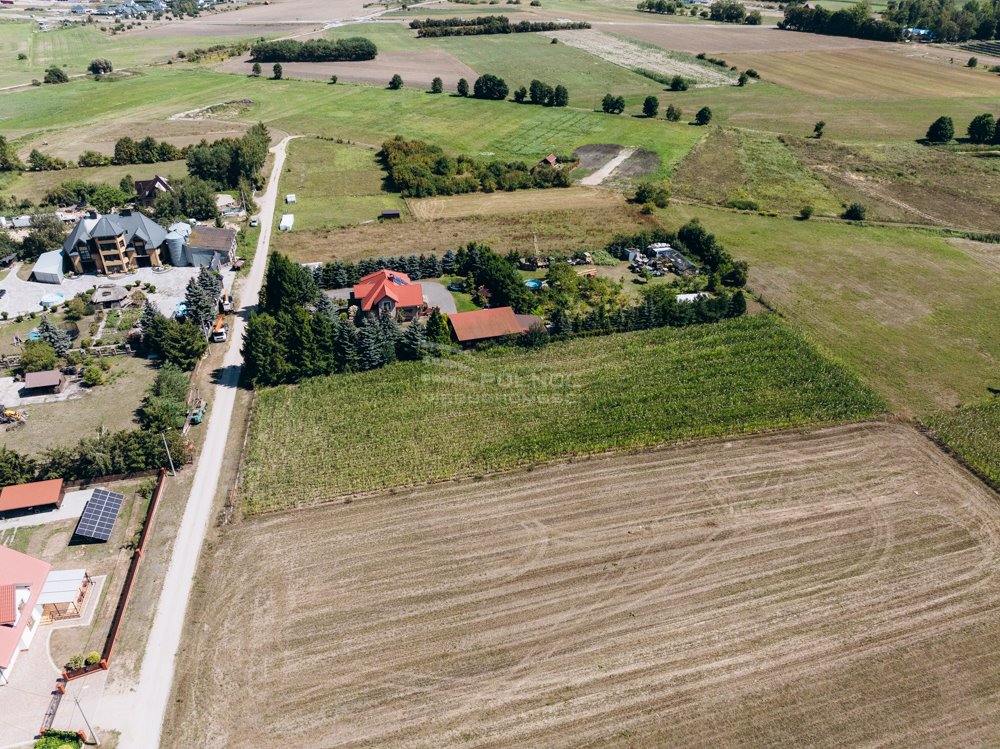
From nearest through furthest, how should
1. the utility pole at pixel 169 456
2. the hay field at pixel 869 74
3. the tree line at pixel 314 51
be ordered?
the utility pole at pixel 169 456
the hay field at pixel 869 74
the tree line at pixel 314 51

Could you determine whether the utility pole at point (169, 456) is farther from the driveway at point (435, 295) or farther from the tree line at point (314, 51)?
the tree line at point (314, 51)

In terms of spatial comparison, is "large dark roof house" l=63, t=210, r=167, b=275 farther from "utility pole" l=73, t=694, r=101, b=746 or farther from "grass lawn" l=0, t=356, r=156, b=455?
"utility pole" l=73, t=694, r=101, b=746

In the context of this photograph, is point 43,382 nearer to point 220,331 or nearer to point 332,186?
point 220,331

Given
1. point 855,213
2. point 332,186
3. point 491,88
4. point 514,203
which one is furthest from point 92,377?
point 491,88

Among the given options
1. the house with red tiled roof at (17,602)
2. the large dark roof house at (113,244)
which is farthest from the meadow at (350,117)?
the house with red tiled roof at (17,602)

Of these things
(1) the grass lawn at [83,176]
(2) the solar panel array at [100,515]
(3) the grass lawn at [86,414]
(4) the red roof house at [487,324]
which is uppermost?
(1) the grass lawn at [83,176]

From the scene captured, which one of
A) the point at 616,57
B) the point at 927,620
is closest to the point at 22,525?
the point at 927,620

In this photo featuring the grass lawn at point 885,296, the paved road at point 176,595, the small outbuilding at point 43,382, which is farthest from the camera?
the grass lawn at point 885,296

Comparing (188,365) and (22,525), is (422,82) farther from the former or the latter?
(22,525)
